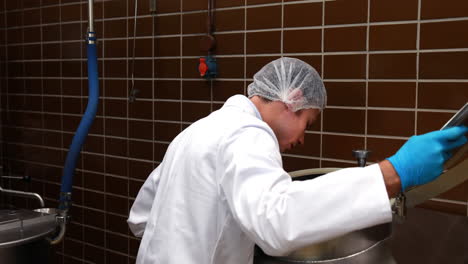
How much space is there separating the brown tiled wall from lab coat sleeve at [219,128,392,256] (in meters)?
0.68

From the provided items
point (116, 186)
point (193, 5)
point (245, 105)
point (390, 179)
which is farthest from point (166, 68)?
point (390, 179)

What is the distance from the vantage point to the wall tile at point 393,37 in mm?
1522

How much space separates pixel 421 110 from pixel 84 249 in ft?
5.96

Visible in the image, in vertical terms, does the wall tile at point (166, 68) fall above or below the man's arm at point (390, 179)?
above

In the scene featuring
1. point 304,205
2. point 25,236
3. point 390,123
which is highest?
point 390,123

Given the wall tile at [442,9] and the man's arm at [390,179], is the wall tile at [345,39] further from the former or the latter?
the man's arm at [390,179]

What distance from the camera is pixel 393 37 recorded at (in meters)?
1.55

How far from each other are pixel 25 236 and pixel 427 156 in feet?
4.34

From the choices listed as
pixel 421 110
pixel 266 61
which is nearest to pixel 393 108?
pixel 421 110

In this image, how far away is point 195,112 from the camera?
205 cm

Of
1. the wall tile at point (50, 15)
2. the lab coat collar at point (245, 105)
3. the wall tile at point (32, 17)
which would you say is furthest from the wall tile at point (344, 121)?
the wall tile at point (32, 17)

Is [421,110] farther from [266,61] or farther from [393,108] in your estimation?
[266,61]

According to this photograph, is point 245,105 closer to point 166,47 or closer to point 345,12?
point 345,12

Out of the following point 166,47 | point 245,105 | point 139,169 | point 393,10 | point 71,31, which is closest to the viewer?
point 245,105
